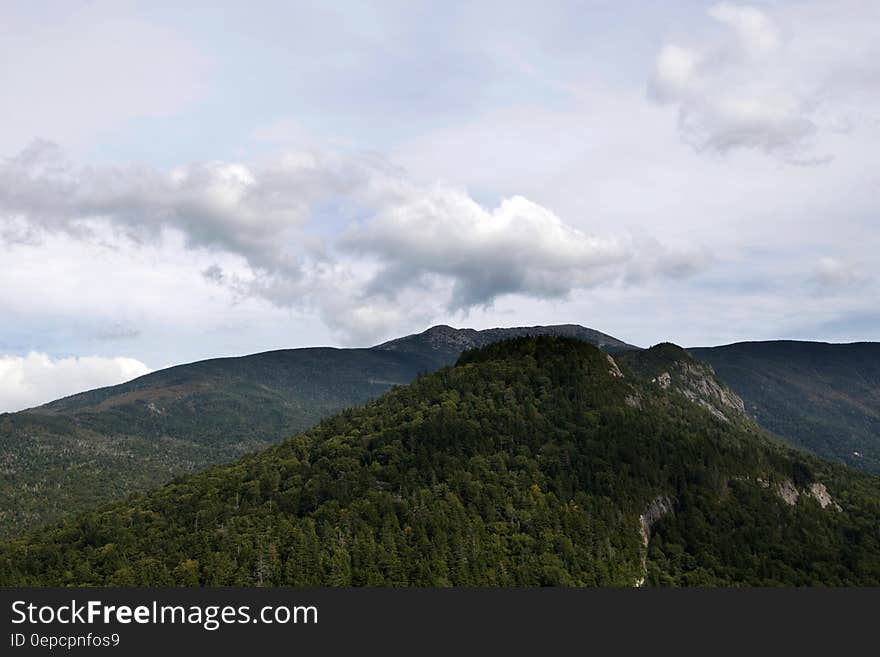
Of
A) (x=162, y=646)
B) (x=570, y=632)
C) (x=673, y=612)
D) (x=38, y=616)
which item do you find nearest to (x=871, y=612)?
(x=673, y=612)

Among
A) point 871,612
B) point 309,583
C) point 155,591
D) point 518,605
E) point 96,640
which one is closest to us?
point 96,640

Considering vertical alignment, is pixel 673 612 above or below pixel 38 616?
below

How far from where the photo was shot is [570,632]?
106688 mm

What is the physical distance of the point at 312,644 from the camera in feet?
298

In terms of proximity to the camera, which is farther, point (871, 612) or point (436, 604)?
point (871, 612)

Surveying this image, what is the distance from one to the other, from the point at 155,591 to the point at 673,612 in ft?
311

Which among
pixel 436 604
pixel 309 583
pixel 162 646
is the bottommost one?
pixel 309 583

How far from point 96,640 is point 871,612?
5873 inches

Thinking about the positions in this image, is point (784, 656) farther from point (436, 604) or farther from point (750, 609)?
point (436, 604)

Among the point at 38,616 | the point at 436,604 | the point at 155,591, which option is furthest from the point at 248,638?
the point at 436,604

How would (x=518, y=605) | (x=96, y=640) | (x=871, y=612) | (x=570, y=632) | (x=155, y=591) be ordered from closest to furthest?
(x=96, y=640) → (x=155, y=591) → (x=570, y=632) → (x=518, y=605) → (x=871, y=612)

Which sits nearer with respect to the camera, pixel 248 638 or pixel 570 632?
pixel 248 638

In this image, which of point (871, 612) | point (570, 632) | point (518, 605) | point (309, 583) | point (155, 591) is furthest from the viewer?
point (309, 583)

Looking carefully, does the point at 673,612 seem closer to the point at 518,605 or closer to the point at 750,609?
the point at 750,609
